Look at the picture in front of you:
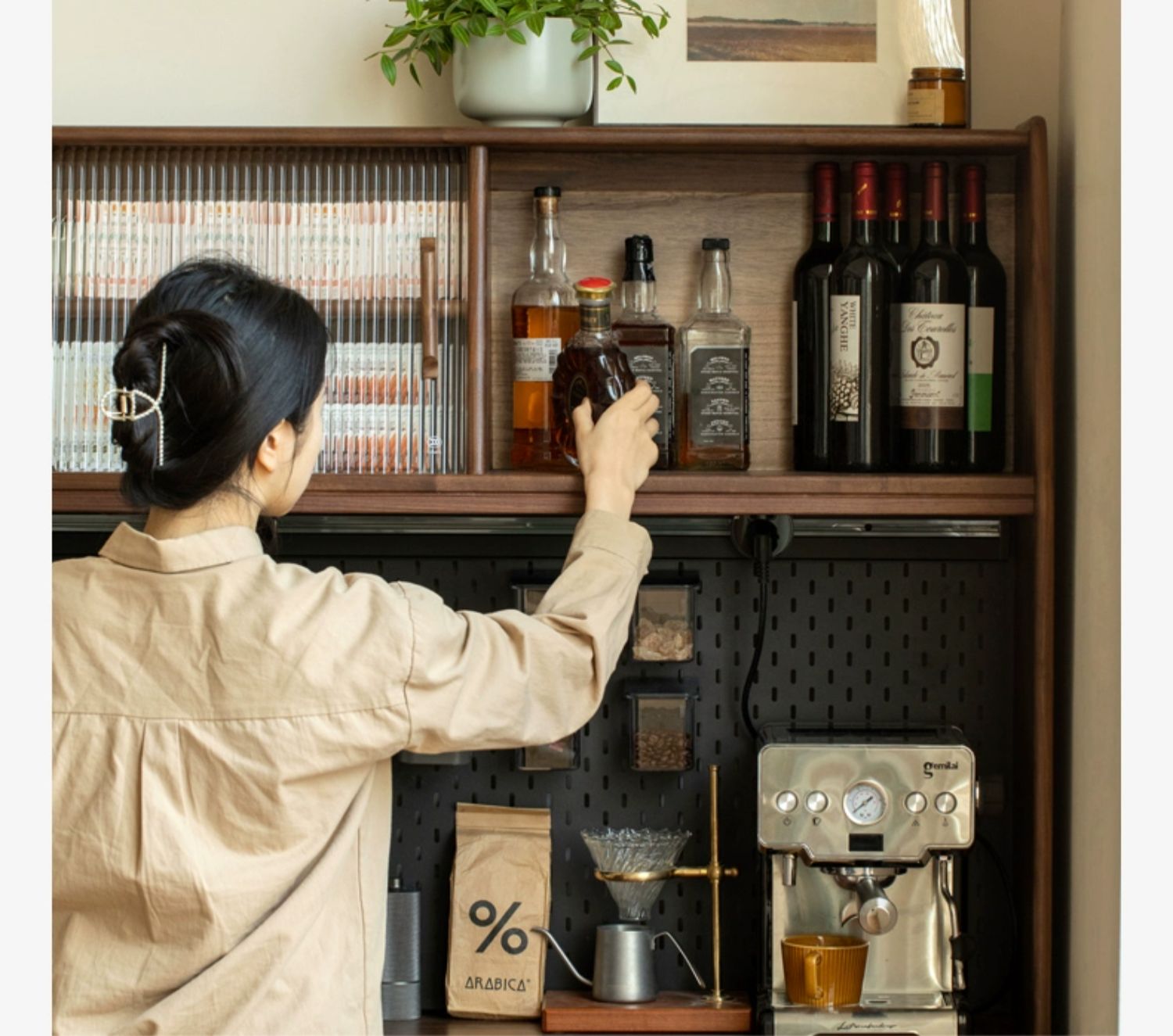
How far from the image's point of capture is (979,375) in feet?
6.75

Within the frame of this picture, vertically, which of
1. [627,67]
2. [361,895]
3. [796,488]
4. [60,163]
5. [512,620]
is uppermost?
[627,67]

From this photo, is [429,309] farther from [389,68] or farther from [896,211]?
[896,211]

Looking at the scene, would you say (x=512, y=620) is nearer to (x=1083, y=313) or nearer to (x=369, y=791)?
(x=369, y=791)

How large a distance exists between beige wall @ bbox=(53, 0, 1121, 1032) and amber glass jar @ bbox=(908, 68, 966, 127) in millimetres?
145

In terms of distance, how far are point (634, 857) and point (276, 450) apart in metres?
0.86

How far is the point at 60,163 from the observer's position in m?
2.04

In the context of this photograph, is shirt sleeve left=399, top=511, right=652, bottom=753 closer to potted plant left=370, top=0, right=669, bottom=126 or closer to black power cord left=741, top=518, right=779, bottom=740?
black power cord left=741, top=518, right=779, bottom=740

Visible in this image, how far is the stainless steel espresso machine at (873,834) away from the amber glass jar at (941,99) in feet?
2.78

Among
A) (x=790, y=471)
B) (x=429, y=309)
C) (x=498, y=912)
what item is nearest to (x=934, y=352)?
(x=790, y=471)

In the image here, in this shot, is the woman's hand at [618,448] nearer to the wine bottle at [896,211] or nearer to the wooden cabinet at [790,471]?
the wooden cabinet at [790,471]

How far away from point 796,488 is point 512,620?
49 cm

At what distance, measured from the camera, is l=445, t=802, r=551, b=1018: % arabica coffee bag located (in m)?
2.15
